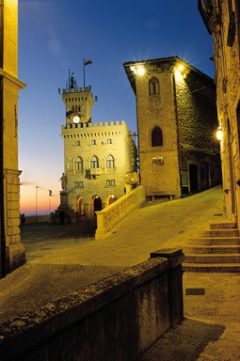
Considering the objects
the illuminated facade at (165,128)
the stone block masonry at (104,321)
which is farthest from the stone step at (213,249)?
the illuminated facade at (165,128)

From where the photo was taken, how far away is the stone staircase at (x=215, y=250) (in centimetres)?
884

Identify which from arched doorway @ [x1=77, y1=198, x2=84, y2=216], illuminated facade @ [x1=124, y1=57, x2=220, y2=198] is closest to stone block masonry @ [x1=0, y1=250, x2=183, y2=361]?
illuminated facade @ [x1=124, y1=57, x2=220, y2=198]

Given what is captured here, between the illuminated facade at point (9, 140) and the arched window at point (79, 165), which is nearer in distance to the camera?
the illuminated facade at point (9, 140)

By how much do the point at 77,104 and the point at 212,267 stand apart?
47782 mm

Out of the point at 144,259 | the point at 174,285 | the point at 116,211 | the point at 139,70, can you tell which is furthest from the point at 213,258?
the point at 139,70

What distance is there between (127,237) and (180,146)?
1388cm

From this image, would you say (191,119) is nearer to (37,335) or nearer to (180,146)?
(180,146)

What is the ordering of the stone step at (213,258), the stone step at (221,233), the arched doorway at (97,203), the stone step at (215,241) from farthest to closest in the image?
the arched doorway at (97,203)
the stone step at (221,233)
the stone step at (215,241)
the stone step at (213,258)

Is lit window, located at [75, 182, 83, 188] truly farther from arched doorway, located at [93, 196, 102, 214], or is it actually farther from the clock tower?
the clock tower

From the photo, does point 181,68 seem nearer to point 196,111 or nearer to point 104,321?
point 196,111

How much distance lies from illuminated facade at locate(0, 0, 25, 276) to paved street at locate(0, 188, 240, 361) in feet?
2.72

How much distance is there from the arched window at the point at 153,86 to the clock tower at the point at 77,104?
26.6 m

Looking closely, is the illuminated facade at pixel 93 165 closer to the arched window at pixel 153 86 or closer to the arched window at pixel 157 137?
the arched window at pixel 157 137

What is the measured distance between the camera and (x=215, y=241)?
393 inches
